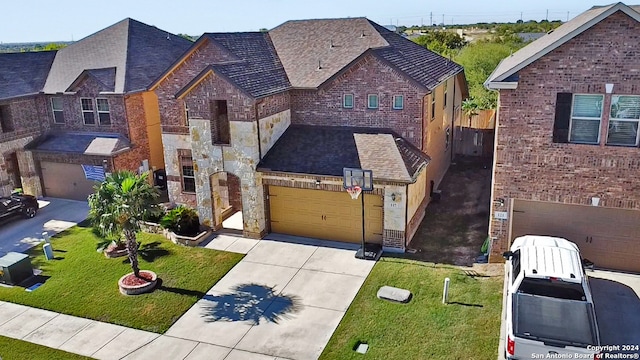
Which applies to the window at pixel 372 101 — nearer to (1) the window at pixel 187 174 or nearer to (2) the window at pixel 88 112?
(1) the window at pixel 187 174

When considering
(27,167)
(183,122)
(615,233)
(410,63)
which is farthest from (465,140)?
(27,167)

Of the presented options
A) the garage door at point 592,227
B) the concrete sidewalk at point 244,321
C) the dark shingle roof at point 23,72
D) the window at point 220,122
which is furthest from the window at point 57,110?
the garage door at point 592,227

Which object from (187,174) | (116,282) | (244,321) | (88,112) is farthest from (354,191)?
(88,112)

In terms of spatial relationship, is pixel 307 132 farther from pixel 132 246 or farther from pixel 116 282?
pixel 116 282

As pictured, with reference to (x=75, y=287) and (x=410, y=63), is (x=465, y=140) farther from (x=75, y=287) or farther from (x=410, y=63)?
(x=75, y=287)

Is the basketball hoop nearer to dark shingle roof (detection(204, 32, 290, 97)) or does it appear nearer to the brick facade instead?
the brick facade

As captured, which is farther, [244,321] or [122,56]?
[122,56]
